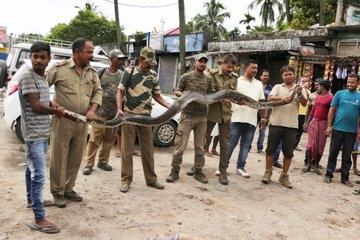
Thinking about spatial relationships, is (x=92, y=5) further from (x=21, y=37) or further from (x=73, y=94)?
(x=73, y=94)

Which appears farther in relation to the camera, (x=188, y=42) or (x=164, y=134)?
(x=188, y=42)

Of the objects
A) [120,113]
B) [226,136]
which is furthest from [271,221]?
[120,113]

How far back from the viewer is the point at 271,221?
4.21m

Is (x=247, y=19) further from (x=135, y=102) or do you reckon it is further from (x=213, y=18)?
(x=135, y=102)

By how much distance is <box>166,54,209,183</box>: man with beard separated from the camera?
5.28 metres

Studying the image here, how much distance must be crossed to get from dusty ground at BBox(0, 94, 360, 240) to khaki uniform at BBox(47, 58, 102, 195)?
17.0 inches

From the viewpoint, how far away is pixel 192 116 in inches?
208

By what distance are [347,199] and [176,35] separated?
75.9ft

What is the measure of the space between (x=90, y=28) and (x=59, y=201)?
46.8 m

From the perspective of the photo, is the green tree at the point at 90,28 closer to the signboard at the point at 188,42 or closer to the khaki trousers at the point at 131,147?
the signboard at the point at 188,42

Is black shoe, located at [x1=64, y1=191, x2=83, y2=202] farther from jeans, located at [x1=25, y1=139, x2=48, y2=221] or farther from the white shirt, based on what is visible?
the white shirt

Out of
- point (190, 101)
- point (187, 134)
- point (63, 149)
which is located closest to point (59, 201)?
point (63, 149)

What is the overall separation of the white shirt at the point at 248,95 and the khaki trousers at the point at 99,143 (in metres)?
1.99

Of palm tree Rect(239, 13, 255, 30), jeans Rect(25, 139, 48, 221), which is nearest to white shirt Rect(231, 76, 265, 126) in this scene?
jeans Rect(25, 139, 48, 221)
